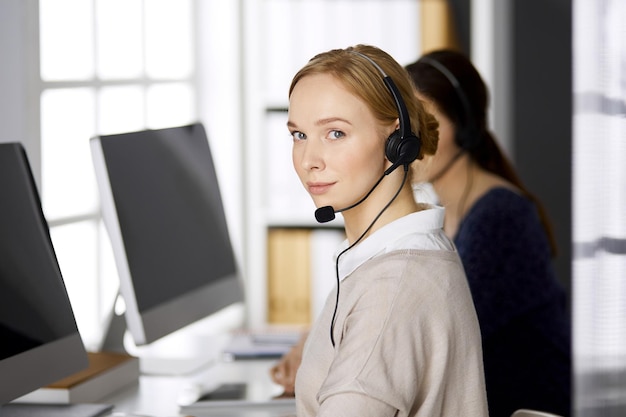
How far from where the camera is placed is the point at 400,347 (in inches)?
52.6

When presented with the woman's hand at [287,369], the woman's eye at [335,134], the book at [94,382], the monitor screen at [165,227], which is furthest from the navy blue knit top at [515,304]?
the woman's eye at [335,134]

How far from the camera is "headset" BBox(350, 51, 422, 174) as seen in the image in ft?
4.83

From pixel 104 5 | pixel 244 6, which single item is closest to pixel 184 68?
pixel 244 6

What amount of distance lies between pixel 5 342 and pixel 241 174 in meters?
2.16

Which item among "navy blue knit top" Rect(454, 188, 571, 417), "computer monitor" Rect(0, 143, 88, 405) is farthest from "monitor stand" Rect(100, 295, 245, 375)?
"navy blue knit top" Rect(454, 188, 571, 417)

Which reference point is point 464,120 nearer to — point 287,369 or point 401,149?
point 287,369

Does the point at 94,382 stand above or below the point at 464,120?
below

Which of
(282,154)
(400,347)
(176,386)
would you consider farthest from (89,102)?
(400,347)

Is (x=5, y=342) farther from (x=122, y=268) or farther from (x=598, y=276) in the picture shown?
(x=598, y=276)

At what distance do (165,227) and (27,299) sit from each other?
1.70ft

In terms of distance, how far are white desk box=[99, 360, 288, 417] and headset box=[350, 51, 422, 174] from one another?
71 centimetres

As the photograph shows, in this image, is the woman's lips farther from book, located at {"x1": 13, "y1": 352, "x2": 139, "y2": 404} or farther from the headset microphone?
book, located at {"x1": 13, "y1": 352, "x2": 139, "y2": 404}

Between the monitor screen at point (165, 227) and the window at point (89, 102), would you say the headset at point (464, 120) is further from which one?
the window at point (89, 102)

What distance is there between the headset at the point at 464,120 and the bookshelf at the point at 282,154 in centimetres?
119
